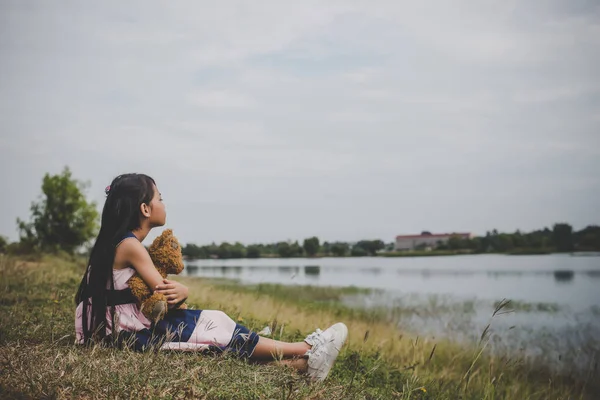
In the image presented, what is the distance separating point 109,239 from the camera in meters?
3.97

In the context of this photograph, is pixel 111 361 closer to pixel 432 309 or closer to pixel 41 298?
pixel 41 298

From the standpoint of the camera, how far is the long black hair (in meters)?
3.89

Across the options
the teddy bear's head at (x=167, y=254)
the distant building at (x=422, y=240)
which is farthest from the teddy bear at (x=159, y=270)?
the distant building at (x=422, y=240)

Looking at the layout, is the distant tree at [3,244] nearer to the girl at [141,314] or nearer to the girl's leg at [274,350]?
the girl at [141,314]

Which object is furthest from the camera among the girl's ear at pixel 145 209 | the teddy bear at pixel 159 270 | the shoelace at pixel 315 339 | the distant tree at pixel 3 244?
the distant tree at pixel 3 244

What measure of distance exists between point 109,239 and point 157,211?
430mm

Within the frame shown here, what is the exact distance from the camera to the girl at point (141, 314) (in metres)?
3.78

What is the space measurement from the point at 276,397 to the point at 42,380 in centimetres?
132

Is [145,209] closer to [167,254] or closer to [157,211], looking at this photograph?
[157,211]

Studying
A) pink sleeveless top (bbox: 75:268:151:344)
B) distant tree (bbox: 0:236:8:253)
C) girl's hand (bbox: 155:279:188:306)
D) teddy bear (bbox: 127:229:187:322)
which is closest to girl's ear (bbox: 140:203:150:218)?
teddy bear (bbox: 127:229:187:322)

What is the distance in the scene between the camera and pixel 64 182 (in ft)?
99.1

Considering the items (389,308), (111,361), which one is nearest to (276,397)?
(111,361)

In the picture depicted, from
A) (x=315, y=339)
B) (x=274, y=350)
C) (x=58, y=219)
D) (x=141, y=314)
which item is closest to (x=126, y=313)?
(x=141, y=314)

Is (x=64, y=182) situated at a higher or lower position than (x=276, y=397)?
higher
